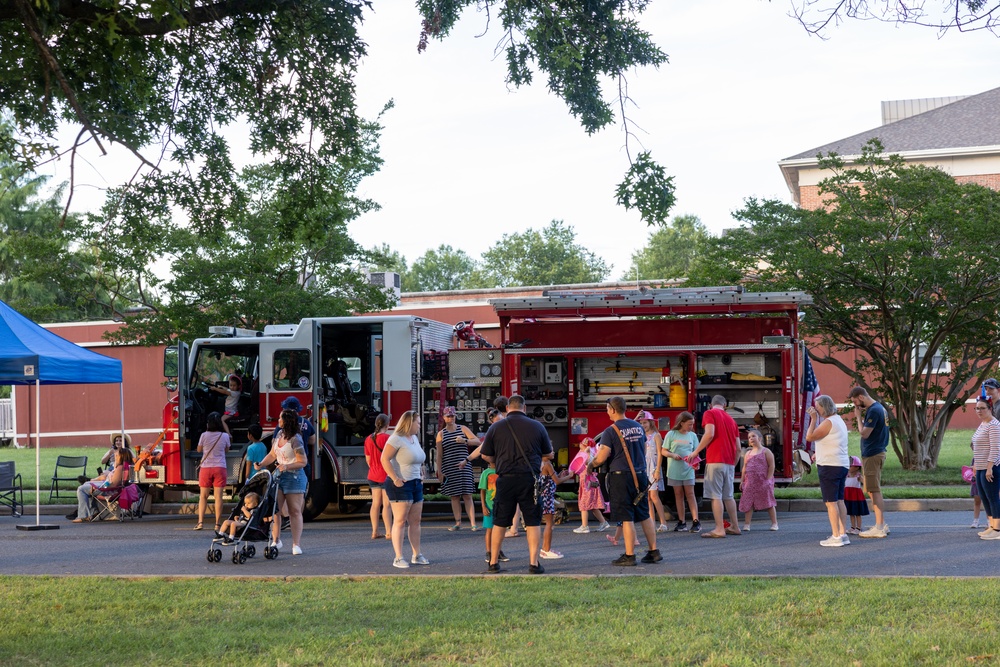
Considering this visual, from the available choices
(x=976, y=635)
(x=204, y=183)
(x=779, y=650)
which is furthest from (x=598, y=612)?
(x=204, y=183)

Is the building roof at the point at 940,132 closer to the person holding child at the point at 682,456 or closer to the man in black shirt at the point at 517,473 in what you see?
the person holding child at the point at 682,456

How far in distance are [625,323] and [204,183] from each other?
7690mm

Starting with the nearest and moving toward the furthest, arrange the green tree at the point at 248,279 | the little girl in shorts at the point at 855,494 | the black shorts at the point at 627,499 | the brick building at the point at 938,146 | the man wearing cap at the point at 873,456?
the black shorts at the point at 627,499
the man wearing cap at the point at 873,456
the little girl in shorts at the point at 855,494
the green tree at the point at 248,279
the brick building at the point at 938,146

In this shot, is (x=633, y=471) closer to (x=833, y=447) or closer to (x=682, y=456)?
(x=833, y=447)

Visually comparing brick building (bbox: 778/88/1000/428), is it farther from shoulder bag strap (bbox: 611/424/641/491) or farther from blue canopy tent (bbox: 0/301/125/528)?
shoulder bag strap (bbox: 611/424/641/491)

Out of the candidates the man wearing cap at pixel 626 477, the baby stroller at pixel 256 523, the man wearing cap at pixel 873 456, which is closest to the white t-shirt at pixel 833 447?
the man wearing cap at pixel 873 456

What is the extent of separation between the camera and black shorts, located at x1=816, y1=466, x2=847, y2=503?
12539 millimetres

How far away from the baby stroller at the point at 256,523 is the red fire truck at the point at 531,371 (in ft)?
13.2

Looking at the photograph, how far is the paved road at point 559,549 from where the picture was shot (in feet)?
36.0

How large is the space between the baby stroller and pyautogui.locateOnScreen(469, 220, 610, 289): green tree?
3115 inches

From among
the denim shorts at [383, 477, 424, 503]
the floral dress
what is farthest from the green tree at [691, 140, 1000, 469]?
the denim shorts at [383, 477, 424, 503]

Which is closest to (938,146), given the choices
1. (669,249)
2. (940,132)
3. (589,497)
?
(940,132)

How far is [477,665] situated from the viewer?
6.96 metres

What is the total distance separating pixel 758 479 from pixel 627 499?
3945 mm
